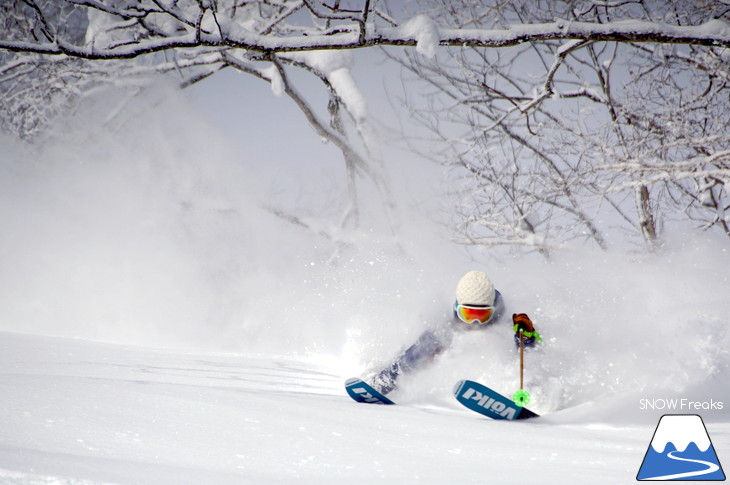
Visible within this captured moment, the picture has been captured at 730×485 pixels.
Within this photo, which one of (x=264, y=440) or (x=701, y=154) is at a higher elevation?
(x=701, y=154)

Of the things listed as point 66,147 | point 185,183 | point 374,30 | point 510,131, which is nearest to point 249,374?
point 374,30

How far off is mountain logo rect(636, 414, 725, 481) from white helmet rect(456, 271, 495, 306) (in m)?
1.38

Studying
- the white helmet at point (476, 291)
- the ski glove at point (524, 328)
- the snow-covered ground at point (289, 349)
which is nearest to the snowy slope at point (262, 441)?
the snow-covered ground at point (289, 349)

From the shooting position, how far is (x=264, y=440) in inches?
58.7

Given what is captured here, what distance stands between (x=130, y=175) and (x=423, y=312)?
7933mm

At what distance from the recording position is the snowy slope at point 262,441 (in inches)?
44.3

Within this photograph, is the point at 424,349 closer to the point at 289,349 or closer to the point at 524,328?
the point at 524,328

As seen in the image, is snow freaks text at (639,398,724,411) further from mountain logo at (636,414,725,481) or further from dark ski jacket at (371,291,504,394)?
dark ski jacket at (371,291,504,394)

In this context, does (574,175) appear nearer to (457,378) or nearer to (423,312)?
(423,312)

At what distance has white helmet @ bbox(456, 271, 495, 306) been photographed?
10.6 feet

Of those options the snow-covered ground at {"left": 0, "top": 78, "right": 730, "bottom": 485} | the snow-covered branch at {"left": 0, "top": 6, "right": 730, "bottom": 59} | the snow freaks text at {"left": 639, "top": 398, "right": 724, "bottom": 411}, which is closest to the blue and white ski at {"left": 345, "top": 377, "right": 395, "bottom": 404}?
the snow-covered ground at {"left": 0, "top": 78, "right": 730, "bottom": 485}

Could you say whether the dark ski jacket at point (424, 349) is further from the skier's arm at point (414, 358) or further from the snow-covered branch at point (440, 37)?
the snow-covered branch at point (440, 37)

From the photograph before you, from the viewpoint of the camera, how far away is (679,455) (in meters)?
1.72

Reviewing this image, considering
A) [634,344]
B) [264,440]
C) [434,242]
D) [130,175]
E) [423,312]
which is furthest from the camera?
[130,175]
